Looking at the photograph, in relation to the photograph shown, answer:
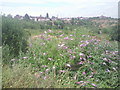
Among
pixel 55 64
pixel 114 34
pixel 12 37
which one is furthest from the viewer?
pixel 114 34

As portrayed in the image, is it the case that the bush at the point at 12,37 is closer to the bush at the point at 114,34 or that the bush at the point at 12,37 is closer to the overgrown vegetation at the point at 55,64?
the overgrown vegetation at the point at 55,64

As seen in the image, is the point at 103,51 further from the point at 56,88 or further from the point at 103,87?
the point at 56,88

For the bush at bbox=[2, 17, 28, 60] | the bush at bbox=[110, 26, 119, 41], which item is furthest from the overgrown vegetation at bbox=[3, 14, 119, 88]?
the bush at bbox=[110, 26, 119, 41]

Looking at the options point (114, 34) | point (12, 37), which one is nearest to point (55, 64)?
point (12, 37)

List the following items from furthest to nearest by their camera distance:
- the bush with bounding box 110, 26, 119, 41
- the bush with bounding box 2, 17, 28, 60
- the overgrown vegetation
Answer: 1. the bush with bounding box 110, 26, 119, 41
2. the bush with bounding box 2, 17, 28, 60
3. the overgrown vegetation

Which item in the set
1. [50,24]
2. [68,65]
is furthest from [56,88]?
[50,24]

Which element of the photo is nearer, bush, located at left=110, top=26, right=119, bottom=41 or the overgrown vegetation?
the overgrown vegetation

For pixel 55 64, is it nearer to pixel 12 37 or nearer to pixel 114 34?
pixel 12 37

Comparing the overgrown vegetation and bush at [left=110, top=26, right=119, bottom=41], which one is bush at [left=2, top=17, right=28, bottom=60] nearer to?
the overgrown vegetation

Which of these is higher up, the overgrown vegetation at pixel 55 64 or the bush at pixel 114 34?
the bush at pixel 114 34

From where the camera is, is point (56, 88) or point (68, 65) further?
point (68, 65)

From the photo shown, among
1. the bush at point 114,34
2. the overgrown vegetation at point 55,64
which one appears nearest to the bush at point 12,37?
the overgrown vegetation at point 55,64

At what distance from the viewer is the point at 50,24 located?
822cm

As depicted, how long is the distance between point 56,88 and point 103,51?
207 centimetres
